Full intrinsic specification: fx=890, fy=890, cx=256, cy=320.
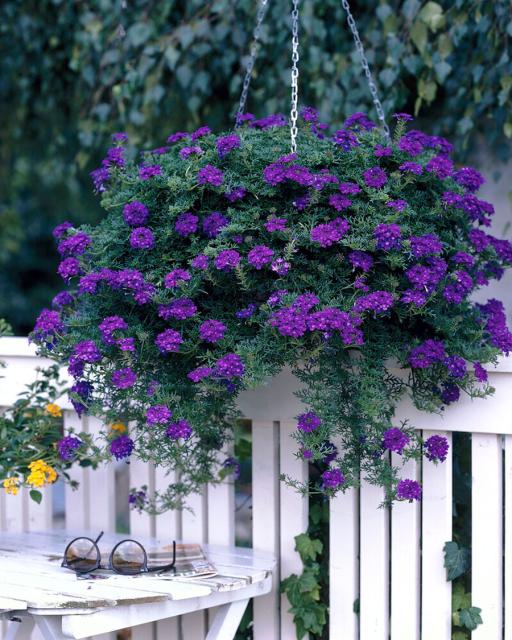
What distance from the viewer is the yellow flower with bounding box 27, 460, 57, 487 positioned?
2119 mm

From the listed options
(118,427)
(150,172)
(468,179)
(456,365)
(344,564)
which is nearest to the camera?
(456,365)

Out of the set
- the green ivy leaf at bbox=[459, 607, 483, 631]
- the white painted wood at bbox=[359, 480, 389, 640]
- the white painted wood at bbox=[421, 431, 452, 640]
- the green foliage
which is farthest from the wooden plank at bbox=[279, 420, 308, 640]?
the green foliage

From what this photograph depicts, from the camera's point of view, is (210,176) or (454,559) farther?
(454,559)

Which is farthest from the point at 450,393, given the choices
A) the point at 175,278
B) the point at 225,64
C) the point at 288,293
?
Result: the point at 225,64

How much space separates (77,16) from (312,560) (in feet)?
8.96

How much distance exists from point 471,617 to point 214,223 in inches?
42.1

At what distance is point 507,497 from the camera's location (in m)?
2.01

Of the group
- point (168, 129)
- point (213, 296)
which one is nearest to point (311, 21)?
point (168, 129)

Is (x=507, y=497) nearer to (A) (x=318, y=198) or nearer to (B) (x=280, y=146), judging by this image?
(A) (x=318, y=198)

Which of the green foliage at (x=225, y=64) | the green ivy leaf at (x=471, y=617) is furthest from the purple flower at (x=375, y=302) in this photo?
the green foliage at (x=225, y=64)

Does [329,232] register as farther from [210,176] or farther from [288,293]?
[210,176]

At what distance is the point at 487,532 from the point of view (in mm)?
2021

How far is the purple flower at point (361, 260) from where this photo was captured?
1774mm

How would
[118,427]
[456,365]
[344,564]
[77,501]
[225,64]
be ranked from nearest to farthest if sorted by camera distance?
[456,365], [344,564], [118,427], [77,501], [225,64]
